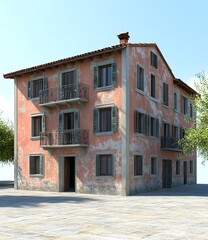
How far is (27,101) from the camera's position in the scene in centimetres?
2842

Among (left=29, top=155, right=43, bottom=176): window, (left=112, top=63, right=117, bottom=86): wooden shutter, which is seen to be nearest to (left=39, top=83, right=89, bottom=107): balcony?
(left=112, top=63, right=117, bottom=86): wooden shutter

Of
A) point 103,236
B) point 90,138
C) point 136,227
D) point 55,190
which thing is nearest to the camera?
point 103,236

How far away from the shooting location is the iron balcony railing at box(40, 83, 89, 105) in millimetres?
24531

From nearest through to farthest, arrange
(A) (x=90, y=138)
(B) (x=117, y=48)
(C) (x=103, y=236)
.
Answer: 1. (C) (x=103, y=236)
2. (B) (x=117, y=48)
3. (A) (x=90, y=138)

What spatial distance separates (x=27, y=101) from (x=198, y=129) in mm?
13004

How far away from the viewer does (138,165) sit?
80.9 feet

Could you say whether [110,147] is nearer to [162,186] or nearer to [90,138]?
[90,138]

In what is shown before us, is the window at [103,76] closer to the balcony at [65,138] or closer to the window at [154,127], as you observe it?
the balcony at [65,138]

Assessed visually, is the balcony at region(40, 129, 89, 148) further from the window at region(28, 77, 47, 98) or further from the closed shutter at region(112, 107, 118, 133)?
the window at region(28, 77, 47, 98)

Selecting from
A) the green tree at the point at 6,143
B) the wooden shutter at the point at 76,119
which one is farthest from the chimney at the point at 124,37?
the green tree at the point at 6,143

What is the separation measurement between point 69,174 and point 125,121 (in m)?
6.74

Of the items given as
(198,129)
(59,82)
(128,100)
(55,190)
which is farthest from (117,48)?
(55,190)

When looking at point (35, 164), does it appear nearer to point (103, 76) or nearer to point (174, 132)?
point (103, 76)

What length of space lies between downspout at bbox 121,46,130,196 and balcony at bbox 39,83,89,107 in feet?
9.65
